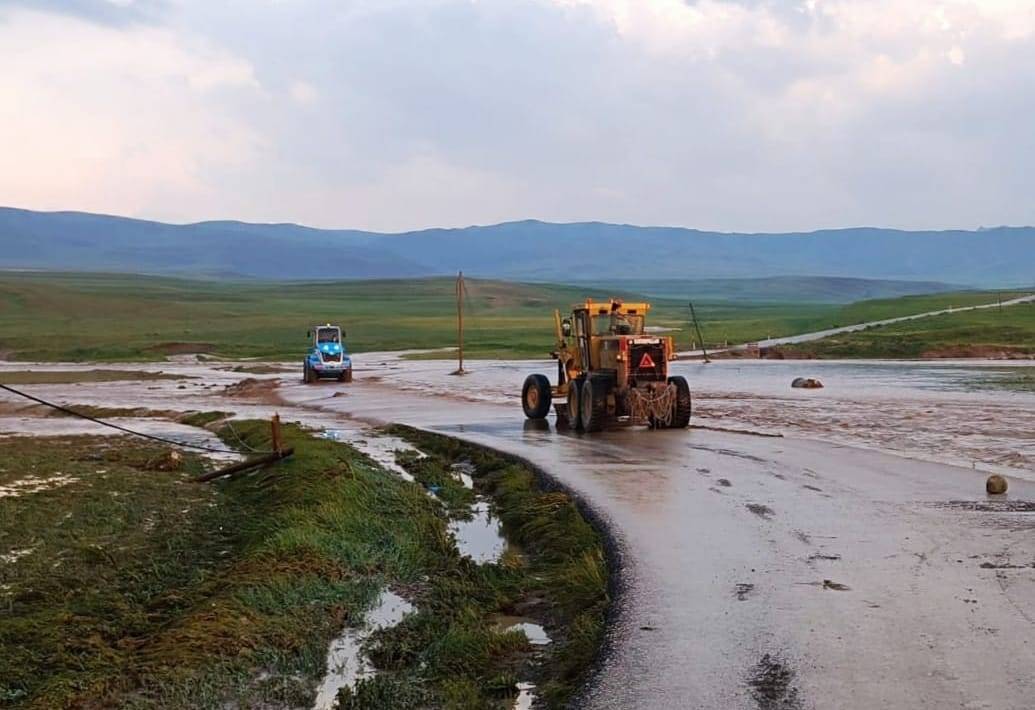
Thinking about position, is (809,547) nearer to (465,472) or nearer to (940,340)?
(465,472)

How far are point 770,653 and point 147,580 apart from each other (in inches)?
263

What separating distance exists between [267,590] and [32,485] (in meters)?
9.44

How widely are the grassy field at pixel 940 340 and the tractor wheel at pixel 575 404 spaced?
4146cm

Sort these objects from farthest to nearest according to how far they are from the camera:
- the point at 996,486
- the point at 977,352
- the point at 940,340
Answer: the point at 940,340, the point at 977,352, the point at 996,486

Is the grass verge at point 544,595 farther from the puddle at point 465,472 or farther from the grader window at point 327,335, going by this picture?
the grader window at point 327,335

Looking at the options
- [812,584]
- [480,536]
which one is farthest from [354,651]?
[480,536]

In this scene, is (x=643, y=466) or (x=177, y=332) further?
(x=177, y=332)

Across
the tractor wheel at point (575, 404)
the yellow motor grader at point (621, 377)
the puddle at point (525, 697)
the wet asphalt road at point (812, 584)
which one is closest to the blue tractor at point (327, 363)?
the yellow motor grader at point (621, 377)

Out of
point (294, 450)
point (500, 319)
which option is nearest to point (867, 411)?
point (294, 450)

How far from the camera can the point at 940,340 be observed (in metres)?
73.3

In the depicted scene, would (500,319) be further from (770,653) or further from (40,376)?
(770,653)

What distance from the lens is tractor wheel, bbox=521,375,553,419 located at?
3222 centimetres

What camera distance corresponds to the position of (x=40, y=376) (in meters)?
59.2

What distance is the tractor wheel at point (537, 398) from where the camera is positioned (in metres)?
32.2
